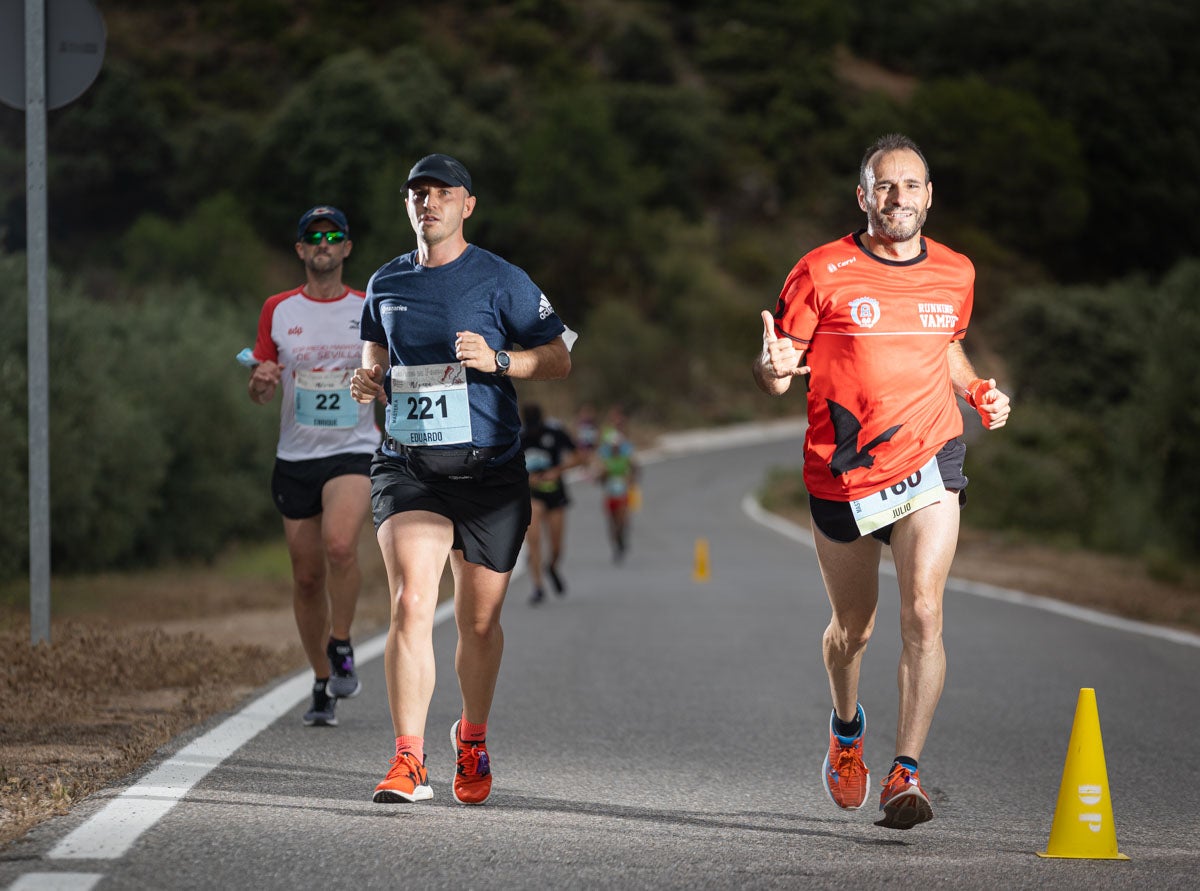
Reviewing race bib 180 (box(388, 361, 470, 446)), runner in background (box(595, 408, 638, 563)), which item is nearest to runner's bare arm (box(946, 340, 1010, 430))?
race bib 180 (box(388, 361, 470, 446))

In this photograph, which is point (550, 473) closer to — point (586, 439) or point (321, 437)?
point (586, 439)

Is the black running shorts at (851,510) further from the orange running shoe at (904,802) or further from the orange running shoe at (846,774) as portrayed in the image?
the orange running shoe at (904,802)

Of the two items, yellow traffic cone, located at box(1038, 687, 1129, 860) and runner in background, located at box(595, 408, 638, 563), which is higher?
yellow traffic cone, located at box(1038, 687, 1129, 860)

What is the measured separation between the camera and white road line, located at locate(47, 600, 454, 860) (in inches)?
193

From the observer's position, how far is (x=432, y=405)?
590 centimetres

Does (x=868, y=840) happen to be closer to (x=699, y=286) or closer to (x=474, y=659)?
(x=474, y=659)

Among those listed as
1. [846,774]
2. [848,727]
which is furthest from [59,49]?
[846,774]

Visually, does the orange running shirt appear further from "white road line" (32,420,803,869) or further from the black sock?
"white road line" (32,420,803,869)

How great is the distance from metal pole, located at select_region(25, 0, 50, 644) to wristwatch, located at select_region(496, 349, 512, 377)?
3.72 metres

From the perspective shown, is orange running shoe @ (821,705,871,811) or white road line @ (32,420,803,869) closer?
white road line @ (32,420,803,869)

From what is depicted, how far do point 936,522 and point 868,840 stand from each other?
1.08m

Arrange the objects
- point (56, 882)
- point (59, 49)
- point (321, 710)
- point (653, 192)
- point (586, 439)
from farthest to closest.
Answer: point (653, 192), point (586, 439), point (59, 49), point (321, 710), point (56, 882)

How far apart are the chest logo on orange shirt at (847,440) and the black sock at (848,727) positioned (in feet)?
2.89

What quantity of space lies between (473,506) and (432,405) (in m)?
0.38
